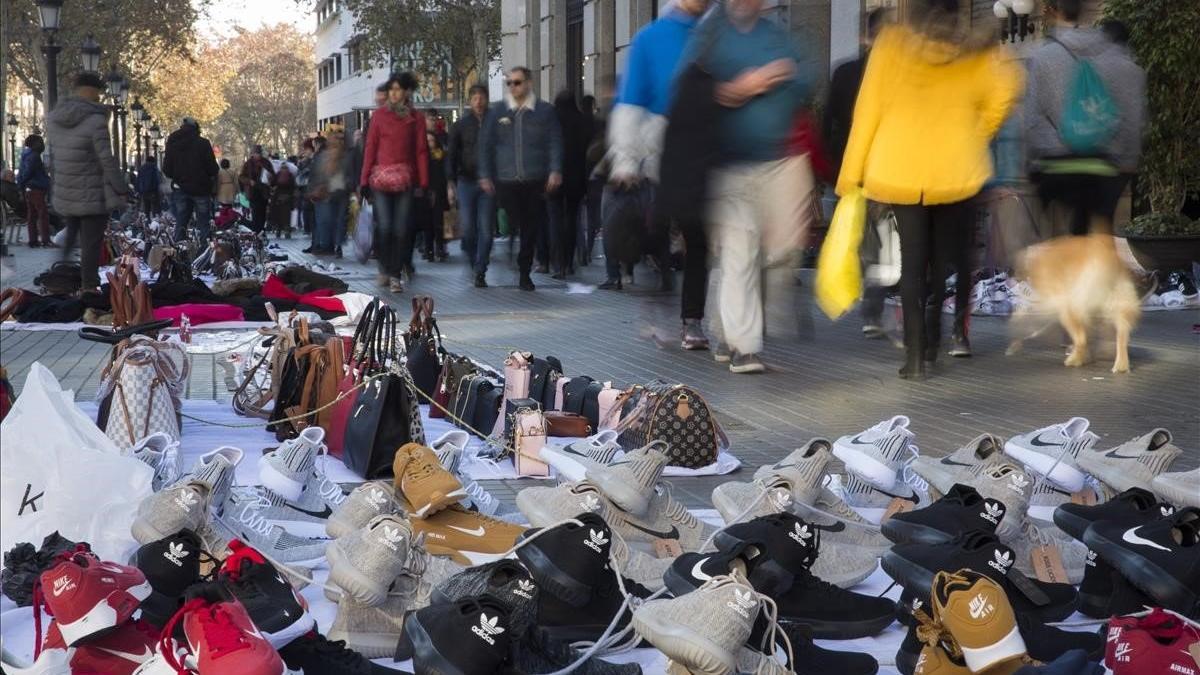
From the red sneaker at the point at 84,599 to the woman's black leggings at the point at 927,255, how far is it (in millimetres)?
5901

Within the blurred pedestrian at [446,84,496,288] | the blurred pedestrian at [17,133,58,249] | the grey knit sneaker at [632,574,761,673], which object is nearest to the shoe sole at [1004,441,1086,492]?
the grey knit sneaker at [632,574,761,673]

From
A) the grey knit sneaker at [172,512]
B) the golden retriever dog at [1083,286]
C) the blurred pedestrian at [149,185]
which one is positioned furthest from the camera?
the blurred pedestrian at [149,185]

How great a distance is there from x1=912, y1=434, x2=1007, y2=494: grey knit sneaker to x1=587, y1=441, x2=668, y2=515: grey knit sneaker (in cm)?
84

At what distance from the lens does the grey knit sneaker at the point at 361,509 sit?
388 centimetres

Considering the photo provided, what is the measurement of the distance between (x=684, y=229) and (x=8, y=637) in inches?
234

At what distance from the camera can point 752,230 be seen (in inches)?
343

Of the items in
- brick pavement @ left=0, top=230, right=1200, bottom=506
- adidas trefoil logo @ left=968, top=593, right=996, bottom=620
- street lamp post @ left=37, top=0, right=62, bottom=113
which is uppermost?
street lamp post @ left=37, top=0, right=62, bottom=113

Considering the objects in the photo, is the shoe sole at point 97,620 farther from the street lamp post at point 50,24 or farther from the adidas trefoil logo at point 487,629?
the street lamp post at point 50,24

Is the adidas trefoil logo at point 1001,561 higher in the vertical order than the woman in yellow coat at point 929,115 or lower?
lower

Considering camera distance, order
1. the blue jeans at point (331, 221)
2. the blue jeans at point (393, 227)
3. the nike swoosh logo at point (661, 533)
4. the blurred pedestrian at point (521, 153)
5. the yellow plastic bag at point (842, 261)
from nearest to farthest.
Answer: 1. the nike swoosh logo at point (661, 533)
2. the yellow plastic bag at point (842, 261)
3. the blurred pedestrian at point (521, 153)
4. the blue jeans at point (393, 227)
5. the blue jeans at point (331, 221)

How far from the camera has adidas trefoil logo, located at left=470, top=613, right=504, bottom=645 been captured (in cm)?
296

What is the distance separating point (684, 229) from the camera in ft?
30.3

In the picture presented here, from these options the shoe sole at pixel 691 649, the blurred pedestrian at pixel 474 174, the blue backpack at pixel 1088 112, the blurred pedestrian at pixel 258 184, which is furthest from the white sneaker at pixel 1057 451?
the blurred pedestrian at pixel 258 184

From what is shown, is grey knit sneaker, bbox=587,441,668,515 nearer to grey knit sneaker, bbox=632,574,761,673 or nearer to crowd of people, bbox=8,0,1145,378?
grey knit sneaker, bbox=632,574,761,673
